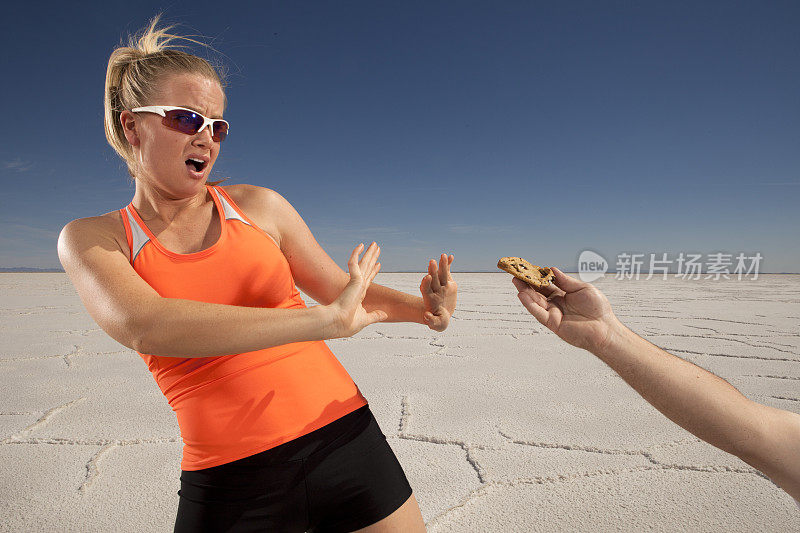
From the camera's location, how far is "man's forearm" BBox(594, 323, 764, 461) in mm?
781

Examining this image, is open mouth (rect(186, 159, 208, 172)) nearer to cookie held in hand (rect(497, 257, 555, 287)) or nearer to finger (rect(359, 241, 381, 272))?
finger (rect(359, 241, 381, 272))

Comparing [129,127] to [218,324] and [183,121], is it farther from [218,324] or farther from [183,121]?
[218,324]

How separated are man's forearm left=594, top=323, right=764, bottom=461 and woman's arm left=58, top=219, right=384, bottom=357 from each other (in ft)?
1.68

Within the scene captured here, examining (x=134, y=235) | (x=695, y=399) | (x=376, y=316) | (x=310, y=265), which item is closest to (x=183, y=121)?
(x=134, y=235)

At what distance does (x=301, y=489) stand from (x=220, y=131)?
759 millimetres

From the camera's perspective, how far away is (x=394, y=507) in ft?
3.24

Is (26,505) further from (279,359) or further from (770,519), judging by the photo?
(770,519)

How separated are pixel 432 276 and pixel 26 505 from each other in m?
1.46

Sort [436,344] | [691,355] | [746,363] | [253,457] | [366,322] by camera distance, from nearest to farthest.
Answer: [253,457] → [366,322] → [746,363] → [691,355] → [436,344]

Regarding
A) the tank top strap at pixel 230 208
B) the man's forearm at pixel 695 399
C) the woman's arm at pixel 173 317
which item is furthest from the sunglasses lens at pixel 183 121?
the man's forearm at pixel 695 399

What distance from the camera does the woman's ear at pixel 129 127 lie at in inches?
40.9

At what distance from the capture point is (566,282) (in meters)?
1.01

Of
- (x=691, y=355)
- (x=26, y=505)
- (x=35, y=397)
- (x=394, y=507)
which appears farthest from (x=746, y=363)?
(x=35, y=397)

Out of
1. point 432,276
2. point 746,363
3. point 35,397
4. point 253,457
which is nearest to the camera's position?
point 253,457
